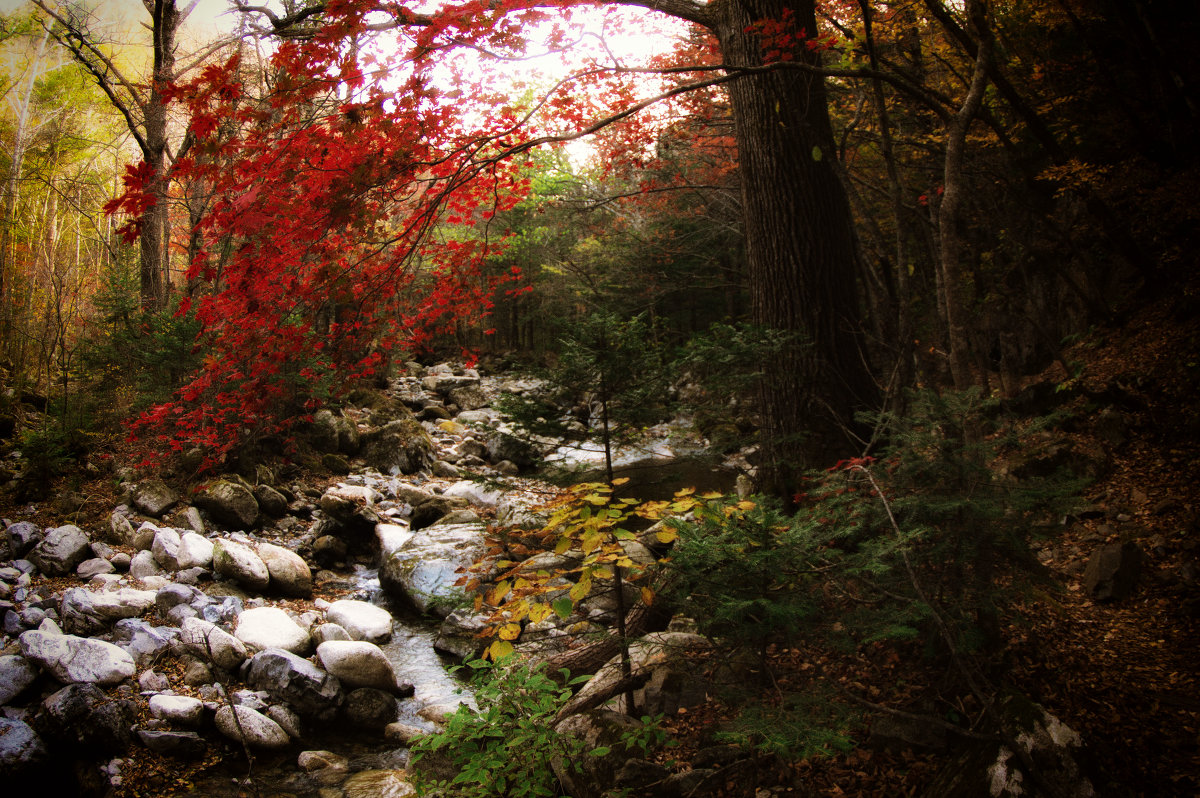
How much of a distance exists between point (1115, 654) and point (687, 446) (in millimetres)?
2819

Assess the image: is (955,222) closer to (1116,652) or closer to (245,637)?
(1116,652)

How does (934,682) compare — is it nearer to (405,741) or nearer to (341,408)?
(405,741)

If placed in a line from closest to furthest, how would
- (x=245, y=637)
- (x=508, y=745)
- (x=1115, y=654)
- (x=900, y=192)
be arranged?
Result: (x=508, y=745) → (x=1115, y=654) → (x=900, y=192) → (x=245, y=637)

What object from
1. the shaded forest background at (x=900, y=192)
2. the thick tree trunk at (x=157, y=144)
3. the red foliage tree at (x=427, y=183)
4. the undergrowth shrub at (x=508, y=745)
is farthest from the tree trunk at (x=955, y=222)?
the thick tree trunk at (x=157, y=144)

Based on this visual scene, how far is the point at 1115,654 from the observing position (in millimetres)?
2760

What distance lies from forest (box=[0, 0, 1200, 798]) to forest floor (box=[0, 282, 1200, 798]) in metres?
0.02

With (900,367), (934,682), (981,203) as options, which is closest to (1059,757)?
(934,682)

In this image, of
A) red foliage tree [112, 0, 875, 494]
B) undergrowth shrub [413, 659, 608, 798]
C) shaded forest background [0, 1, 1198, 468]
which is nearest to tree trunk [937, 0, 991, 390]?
shaded forest background [0, 1, 1198, 468]

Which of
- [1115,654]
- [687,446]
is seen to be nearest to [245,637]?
[687,446]

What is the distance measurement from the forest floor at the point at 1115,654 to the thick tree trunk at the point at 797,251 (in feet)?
4.60

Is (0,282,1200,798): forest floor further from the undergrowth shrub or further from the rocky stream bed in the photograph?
the rocky stream bed

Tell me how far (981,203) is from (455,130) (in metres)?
8.10

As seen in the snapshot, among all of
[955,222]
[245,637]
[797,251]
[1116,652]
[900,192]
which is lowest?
[245,637]

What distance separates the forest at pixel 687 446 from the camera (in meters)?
2.22
